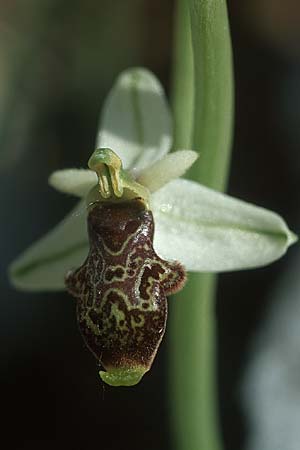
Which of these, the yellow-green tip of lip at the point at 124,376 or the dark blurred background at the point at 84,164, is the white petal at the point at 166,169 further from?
the dark blurred background at the point at 84,164

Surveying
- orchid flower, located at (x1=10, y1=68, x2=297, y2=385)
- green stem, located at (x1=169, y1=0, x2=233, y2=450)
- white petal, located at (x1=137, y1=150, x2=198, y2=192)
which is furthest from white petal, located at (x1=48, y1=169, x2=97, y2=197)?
green stem, located at (x1=169, y1=0, x2=233, y2=450)

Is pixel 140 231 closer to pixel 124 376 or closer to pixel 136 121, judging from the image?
pixel 124 376

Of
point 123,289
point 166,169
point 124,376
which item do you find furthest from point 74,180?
point 124,376

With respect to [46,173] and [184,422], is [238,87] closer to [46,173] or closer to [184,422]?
[46,173]

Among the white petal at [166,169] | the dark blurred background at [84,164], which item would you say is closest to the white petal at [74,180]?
the white petal at [166,169]

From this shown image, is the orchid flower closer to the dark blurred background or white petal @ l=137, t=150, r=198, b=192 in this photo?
white petal @ l=137, t=150, r=198, b=192

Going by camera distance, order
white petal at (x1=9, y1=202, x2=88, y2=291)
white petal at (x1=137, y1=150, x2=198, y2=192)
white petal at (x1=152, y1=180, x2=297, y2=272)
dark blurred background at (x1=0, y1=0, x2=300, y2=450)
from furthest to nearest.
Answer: dark blurred background at (x1=0, y1=0, x2=300, y2=450) < white petal at (x1=9, y1=202, x2=88, y2=291) < white petal at (x1=152, y1=180, x2=297, y2=272) < white petal at (x1=137, y1=150, x2=198, y2=192)

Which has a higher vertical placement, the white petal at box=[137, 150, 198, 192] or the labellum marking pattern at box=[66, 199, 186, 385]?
the white petal at box=[137, 150, 198, 192]
